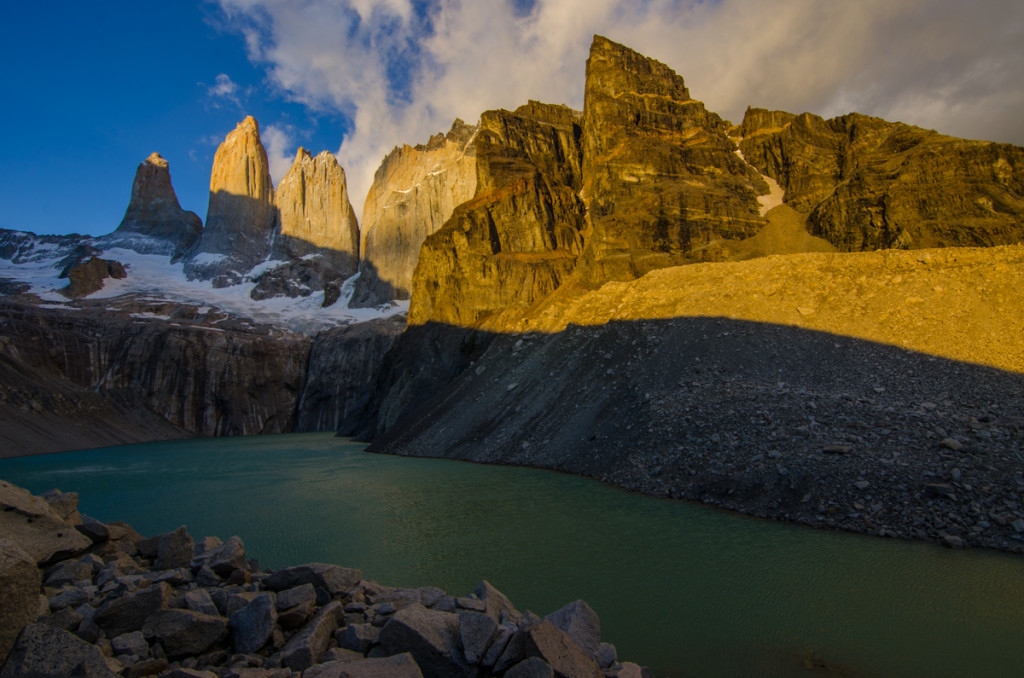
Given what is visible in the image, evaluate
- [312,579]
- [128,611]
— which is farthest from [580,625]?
[128,611]

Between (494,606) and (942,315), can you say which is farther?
(942,315)

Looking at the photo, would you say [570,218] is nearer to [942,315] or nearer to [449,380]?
[449,380]

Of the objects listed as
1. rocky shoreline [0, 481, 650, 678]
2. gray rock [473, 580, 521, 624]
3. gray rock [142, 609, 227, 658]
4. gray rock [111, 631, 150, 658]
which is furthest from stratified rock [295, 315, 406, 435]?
gray rock [111, 631, 150, 658]

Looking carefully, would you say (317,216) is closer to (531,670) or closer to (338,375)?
(338,375)

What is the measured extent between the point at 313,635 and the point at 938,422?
48.9 feet

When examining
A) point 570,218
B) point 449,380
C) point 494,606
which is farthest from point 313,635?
point 570,218

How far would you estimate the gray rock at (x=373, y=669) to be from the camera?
3.88 m

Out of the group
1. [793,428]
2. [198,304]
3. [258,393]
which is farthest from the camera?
[198,304]

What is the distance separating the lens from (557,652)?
4.27 metres

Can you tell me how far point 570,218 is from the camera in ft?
176

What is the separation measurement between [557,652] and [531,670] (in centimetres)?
33

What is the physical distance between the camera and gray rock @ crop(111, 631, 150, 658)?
4.28 m

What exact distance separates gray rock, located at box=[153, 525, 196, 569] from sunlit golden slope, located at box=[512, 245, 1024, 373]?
2080 centimetres

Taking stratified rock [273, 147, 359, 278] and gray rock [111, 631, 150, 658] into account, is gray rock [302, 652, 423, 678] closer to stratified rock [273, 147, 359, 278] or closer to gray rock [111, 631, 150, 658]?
gray rock [111, 631, 150, 658]
